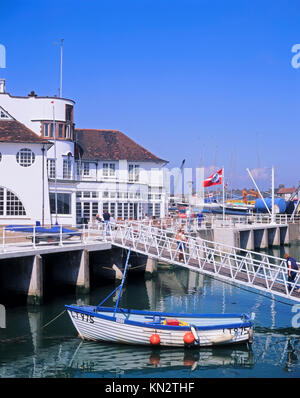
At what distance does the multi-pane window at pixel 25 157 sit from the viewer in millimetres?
37594

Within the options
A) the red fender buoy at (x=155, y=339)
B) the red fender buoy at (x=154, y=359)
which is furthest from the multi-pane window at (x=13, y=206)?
Answer: the red fender buoy at (x=154, y=359)

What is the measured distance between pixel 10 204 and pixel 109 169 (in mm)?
19873

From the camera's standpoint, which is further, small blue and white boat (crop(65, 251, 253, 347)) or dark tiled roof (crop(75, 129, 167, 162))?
dark tiled roof (crop(75, 129, 167, 162))

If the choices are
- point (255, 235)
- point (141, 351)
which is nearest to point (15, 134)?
point (141, 351)

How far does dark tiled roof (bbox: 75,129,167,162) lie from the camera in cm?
5594

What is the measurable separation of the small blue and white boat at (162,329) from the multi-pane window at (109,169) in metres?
35.2

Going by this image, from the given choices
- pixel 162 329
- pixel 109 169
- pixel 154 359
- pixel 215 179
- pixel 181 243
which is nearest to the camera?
pixel 154 359

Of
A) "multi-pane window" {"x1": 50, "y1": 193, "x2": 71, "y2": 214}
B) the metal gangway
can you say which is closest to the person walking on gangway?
the metal gangway

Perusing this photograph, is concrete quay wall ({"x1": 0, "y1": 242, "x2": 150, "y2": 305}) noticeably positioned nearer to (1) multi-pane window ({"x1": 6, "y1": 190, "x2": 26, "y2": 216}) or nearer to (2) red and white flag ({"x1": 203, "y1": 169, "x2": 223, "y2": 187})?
(1) multi-pane window ({"x1": 6, "y1": 190, "x2": 26, "y2": 216})

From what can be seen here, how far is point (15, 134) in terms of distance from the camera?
37938 mm

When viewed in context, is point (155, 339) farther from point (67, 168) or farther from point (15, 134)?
point (67, 168)

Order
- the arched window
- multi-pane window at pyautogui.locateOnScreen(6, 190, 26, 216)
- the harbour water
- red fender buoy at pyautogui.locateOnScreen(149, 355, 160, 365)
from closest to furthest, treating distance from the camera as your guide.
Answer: the harbour water < red fender buoy at pyautogui.locateOnScreen(149, 355, 160, 365) < the arched window < multi-pane window at pyautogui.locateOnScreen(6, 190, 26, 216)

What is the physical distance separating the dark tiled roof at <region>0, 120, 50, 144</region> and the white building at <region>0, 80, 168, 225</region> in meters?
0.19
